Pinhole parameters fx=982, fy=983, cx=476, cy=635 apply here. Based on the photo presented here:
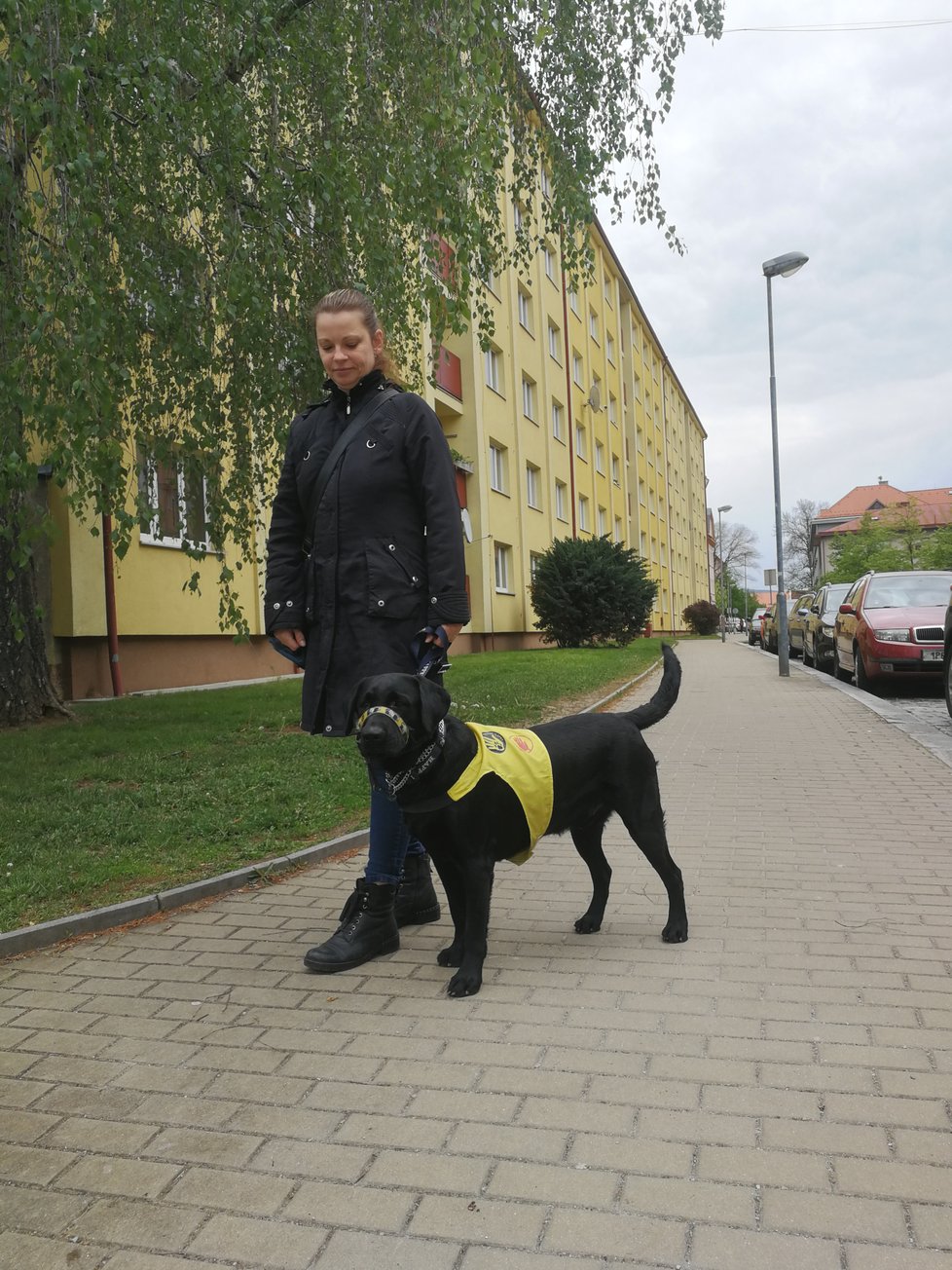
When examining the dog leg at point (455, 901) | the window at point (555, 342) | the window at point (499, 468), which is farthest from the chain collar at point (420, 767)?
the window at point (555, 342)

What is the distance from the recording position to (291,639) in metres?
3.76

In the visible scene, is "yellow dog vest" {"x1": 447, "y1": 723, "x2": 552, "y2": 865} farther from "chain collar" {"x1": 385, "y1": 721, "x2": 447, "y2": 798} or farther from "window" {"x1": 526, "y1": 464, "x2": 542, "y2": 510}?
"window" {"x1": 526, "y1": 464, "x2": 542, "y2": 510}

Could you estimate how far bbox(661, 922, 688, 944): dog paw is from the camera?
3930mm

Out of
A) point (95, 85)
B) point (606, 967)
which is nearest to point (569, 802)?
point (606, 967)

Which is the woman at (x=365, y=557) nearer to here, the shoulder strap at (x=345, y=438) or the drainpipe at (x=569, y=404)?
the shoulder strap at (x=345, y=438)

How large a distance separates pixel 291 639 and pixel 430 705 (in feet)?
2.63

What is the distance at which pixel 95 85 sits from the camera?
237 inches

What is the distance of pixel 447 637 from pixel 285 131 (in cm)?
611

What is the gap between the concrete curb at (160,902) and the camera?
160 inches

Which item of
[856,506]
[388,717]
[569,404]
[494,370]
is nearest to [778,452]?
[494,370]

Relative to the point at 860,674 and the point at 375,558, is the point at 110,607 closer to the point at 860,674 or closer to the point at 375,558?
the point at 375,558

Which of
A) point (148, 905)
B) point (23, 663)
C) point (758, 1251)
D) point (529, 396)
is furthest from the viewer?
point (529, 396)

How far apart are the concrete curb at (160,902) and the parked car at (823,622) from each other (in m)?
14.9

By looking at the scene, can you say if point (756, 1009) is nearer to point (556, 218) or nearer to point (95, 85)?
point (95, 85)
